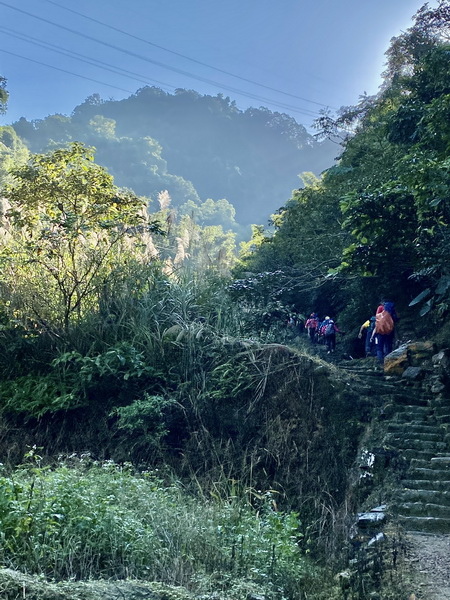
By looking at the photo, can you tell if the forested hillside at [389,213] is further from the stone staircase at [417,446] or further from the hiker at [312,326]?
the stone staircase at [417,446]

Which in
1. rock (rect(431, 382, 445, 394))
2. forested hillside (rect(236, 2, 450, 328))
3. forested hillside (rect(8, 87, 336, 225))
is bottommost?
rock (rect(431, 382, 445, 394))

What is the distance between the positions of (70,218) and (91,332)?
199 cm

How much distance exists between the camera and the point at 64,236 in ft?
32.4

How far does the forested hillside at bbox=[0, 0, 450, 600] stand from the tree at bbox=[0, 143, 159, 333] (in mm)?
37

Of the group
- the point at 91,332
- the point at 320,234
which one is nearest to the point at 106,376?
the point at 91,332

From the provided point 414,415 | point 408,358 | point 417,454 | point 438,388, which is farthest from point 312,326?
point 417,454

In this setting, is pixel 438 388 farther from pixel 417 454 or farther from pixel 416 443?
pixel 417 454

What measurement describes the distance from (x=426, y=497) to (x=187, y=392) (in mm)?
3917

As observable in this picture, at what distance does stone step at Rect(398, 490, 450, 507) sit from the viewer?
6.29 m

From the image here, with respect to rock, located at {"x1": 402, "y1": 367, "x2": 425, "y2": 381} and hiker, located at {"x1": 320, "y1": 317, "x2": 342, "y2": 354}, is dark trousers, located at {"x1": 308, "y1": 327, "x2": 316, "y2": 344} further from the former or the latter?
rock, located at {"x1": 402, "y1": 367, "x2": 425, "y2": 381}

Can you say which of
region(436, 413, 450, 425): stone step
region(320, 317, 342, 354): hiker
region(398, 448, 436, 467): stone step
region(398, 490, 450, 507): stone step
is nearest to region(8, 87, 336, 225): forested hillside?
region(320, 317, 342, 354): hiker

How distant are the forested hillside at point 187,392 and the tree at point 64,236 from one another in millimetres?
37

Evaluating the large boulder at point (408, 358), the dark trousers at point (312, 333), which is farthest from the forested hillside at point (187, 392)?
the dark trousers at point (312, 333)

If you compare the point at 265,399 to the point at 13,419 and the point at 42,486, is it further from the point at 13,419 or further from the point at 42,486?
the point at 42,486
